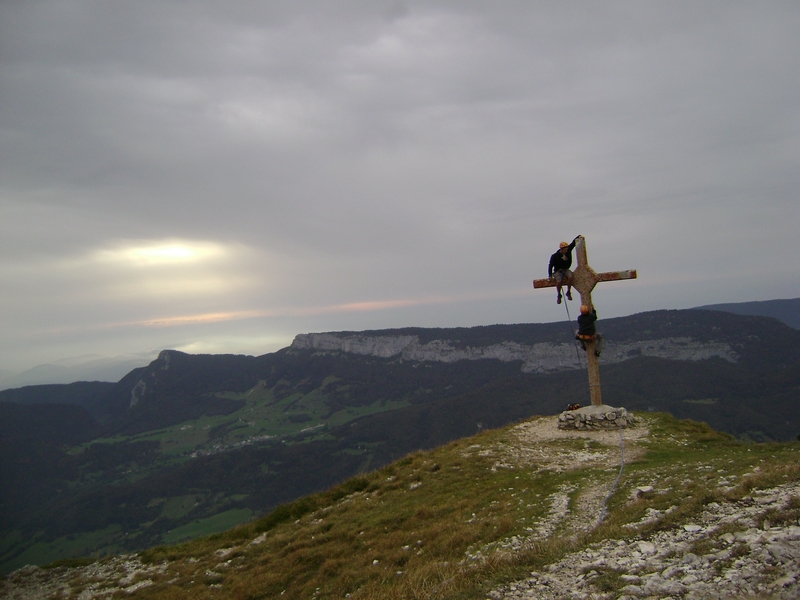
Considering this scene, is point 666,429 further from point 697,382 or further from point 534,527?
point 697,382

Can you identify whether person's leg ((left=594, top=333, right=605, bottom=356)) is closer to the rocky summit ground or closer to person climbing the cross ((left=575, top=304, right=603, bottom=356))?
person climbing the cross ((left=575, top=304, right=603, bottom=356))

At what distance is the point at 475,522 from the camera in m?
11.3

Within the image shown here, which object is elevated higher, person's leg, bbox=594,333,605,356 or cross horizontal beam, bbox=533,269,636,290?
cross horizontal beam, bbox=533,269,636,290

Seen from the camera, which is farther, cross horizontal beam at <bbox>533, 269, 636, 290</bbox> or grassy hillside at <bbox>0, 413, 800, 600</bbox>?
cross horizontal beam at <bbox>533, 269, 636, 290</bbox>

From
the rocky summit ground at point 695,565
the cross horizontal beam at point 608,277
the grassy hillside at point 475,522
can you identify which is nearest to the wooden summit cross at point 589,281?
the cross horizontal beam at point 608,277

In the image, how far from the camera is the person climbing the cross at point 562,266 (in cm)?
2217

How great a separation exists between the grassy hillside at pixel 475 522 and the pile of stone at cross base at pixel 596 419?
0.63 m

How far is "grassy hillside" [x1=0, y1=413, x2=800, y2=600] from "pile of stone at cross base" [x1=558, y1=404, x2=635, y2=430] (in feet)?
2.05

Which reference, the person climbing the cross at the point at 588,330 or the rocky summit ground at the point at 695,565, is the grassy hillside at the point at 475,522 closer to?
the rocky summit ground at the point at 695,565

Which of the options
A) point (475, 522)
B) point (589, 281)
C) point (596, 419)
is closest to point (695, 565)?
point (475, 522)

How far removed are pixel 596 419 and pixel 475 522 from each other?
12.5 m

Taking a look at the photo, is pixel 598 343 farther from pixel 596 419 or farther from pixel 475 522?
pixel 475 522

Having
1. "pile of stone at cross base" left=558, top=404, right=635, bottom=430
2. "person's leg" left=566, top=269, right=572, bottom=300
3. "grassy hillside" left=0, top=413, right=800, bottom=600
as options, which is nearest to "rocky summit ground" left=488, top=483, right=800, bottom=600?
"grassy hillside" left=0, top=413, right=800, bottom=600

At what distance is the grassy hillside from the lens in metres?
7.39
